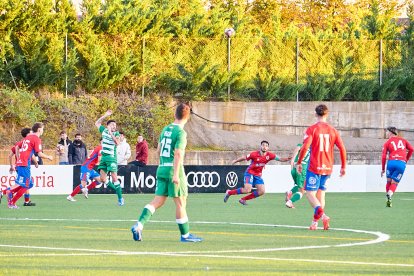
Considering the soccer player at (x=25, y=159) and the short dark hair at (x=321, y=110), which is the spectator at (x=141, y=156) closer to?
the soccer player at (x=25, y=159)

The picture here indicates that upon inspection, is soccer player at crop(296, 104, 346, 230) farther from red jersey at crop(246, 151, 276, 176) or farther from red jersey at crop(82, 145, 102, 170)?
red jersey at crop(82, 145, 102, 170)

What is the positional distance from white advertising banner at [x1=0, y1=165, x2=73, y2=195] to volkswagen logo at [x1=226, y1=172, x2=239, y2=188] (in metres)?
5.09

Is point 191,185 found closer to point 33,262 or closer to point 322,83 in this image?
point 322,83

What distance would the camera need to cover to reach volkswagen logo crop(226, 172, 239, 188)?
36.8 metres

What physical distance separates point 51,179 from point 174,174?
21.1m

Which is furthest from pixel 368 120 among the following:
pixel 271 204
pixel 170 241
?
pixel 170 241

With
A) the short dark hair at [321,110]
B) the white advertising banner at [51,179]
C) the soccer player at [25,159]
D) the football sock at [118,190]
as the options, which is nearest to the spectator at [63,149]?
the white advertising banner at [51,179]

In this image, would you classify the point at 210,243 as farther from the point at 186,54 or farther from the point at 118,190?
the point at 186,54

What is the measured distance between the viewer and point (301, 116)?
46438 mm

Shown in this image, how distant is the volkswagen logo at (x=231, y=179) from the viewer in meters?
36.8

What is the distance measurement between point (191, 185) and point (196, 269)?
82.5ft

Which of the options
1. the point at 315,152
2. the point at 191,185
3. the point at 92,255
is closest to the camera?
the point at 92,255

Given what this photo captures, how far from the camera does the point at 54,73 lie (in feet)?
146

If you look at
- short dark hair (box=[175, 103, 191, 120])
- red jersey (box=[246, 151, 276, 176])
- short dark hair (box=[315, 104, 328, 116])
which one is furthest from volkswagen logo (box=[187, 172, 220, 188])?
short dark hair (box=[175, 103, 191, 120])
